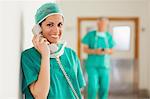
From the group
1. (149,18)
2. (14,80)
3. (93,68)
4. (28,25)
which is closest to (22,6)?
(28,25)

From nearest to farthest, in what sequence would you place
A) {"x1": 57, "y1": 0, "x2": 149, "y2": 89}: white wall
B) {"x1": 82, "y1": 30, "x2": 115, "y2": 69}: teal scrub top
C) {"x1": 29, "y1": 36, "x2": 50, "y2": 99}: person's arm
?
{"x1": 29, "y1": 36, "x2": 50, "y2": 99}: person's arm < {"x1": 82, "y1": 30, "x2": 115, "y2": 69}: teal scrub top < {"x1": 57, "y1": 0, "x2": 149, "y2": 89}: white wall

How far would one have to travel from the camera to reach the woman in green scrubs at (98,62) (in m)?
4.36

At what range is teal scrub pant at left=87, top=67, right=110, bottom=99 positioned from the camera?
4.38 metres

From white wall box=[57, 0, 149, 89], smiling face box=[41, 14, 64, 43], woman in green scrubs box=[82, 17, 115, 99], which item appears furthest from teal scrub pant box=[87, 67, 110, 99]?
smiling face box=[41, 14, 64, 43]

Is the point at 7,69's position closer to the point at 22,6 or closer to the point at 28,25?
the point at 22,6

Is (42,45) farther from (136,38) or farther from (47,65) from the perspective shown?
(136,38)

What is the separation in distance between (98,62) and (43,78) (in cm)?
306

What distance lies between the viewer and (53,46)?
1437 mm

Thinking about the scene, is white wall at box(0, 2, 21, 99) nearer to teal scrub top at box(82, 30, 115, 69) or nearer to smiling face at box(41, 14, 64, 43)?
smiling face at box(41, 14, 64, 43)

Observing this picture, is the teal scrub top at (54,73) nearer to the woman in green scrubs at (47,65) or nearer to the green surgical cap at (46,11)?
the woman in green scrubs at (47,65)

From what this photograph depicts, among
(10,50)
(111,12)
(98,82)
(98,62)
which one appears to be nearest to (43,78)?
(10,50)

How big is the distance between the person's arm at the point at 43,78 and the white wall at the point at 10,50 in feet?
0.26

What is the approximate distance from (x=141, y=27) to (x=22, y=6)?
19.6 ft

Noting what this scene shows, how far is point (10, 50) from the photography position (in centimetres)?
119
